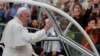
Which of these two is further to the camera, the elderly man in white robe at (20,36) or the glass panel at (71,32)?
the glass panel at (71,32)

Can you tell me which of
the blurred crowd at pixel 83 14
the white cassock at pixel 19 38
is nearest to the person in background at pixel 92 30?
the blurred crowd at pixel 83 14

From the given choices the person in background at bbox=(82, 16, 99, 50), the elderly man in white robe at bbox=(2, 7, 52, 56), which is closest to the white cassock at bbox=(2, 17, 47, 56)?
the elderly man in white robe at bbox=(2, 7, 52, 56)

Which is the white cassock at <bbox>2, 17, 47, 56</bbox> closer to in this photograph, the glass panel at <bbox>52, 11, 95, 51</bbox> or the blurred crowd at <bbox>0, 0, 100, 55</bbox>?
the glass panel at <bbox>52, 11, 95, 51</bbox>

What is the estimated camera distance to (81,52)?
5.73 meters

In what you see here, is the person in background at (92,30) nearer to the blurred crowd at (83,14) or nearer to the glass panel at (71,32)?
the blurred crowd at (83,14)

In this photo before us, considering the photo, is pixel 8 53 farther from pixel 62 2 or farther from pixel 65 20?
pixel 62 2

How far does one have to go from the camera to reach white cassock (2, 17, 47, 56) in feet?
18.3

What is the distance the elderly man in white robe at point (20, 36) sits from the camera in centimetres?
559

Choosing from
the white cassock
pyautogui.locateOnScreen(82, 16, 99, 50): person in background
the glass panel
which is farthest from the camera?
pyautogui.locateOnScreen(82, 16, 99, 50): person in background

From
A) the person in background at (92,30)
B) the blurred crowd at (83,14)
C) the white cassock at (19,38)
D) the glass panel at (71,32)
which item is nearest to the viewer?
the white cassock at (19,38)

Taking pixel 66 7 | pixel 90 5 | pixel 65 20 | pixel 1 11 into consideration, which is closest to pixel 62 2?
pixel 66 7

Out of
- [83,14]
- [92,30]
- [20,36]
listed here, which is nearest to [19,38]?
[20,36]

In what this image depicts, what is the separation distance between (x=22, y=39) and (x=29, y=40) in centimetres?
15

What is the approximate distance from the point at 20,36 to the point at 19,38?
36 mm
